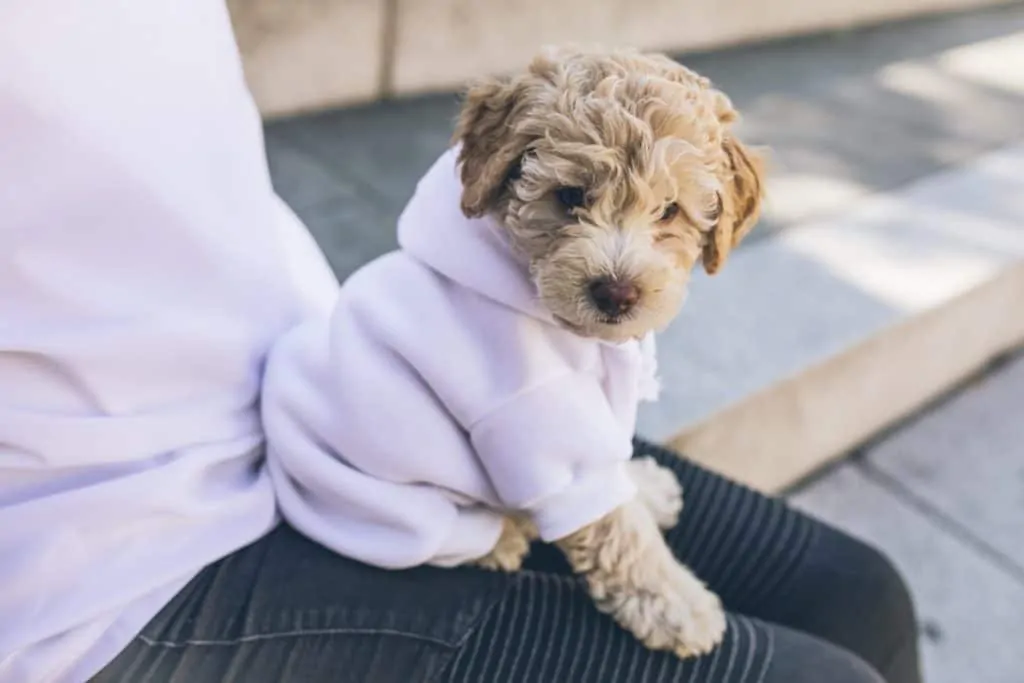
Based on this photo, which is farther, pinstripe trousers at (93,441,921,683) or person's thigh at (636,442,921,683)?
person's thigh at (636,442,921,683)

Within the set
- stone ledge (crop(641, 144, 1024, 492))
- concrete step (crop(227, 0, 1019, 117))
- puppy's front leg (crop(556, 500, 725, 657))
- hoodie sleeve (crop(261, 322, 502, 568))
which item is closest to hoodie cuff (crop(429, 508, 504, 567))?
hoodie sleeve (crop(261, 322, 502, 568))

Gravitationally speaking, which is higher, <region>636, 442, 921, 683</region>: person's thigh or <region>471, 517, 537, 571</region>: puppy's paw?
<region>471, 517, 537, 571</region>: puppy's paw

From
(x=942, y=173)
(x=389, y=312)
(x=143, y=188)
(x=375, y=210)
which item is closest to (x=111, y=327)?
(x=143, y=188)

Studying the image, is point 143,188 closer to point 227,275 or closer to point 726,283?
point 227,275

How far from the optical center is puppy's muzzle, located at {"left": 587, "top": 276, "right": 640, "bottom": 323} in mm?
1134

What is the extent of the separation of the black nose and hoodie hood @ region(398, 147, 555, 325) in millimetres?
74

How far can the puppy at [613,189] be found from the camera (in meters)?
1.14

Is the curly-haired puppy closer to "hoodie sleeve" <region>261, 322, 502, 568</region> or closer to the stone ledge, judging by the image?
"hoodie sleeve" <region>261, 322, 502, 568</region>

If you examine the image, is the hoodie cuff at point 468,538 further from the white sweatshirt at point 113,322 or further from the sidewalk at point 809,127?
the sidewalk at point 809,127

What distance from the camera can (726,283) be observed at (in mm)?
2455

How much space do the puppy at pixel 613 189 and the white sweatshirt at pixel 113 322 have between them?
0.31 metres

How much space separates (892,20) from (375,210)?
341 centimetres

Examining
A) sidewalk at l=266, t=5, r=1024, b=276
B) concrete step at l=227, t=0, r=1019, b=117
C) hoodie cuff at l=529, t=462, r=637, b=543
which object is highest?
hoodie cuff at l=529, t=462, r=637, b=543

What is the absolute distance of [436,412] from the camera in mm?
1188
